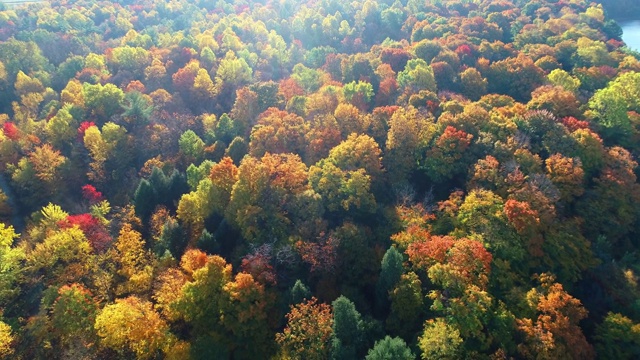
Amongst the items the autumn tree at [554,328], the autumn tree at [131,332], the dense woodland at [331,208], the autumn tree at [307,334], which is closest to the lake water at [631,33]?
the dense woodland at [331,208]

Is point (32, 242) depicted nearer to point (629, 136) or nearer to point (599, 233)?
point (599, 233)

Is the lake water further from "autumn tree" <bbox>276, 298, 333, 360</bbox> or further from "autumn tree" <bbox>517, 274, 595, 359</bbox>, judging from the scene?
"autumn tree" <bbox>276, 298, 333, 360</bbox>

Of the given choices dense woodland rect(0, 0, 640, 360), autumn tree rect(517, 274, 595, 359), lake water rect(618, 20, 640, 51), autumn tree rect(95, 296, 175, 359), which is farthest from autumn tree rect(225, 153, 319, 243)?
lake water rect(618, 20, 640, 51)

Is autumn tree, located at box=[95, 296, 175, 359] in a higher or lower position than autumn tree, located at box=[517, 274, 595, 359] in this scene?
lower

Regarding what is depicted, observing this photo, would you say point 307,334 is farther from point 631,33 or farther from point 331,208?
point 631,33

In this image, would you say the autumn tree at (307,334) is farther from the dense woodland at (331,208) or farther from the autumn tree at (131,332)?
the autumn tree at (131,332)

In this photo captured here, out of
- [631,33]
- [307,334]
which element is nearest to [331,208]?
[307,334]
